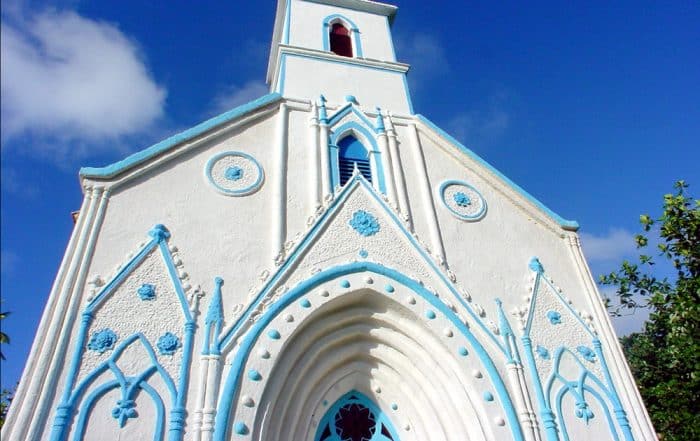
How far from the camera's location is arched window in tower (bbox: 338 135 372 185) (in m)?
9.81

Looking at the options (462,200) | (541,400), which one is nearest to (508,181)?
(462,200)

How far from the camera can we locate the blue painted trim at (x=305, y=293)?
21.4 ft

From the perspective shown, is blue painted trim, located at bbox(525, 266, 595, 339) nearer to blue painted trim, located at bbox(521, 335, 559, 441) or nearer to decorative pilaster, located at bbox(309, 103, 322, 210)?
blue painted trim, located at bbox(521, 335, 559, 441)

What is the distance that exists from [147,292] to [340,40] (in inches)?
328

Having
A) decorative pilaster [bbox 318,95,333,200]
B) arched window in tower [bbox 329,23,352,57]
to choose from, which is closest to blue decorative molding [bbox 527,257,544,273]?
decorative pilaster [bbox 318,95,333,200]

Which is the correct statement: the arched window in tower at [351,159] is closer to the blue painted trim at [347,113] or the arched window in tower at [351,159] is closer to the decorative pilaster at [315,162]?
the blue painted trim at [347,113]

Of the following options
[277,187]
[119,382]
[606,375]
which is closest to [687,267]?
[606,375]

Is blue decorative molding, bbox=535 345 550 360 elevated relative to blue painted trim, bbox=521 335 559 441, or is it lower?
elevated

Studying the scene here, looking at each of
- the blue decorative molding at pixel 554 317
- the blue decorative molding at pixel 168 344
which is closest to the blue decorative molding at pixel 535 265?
the blue decorative molding at pixel 554 317

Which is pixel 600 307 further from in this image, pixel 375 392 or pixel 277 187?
pixel 277 187

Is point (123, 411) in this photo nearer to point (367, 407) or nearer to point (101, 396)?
point (101, 396)

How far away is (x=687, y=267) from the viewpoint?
35.7 feet

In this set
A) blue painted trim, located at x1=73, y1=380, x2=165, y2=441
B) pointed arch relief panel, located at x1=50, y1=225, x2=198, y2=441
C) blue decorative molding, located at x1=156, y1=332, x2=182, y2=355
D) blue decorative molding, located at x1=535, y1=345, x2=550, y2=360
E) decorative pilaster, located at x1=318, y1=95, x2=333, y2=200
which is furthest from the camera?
decorative pilaster, located at x1=318, y1=95, x2=333, y2=200

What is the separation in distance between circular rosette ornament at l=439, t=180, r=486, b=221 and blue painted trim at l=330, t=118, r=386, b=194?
1.20 metres
